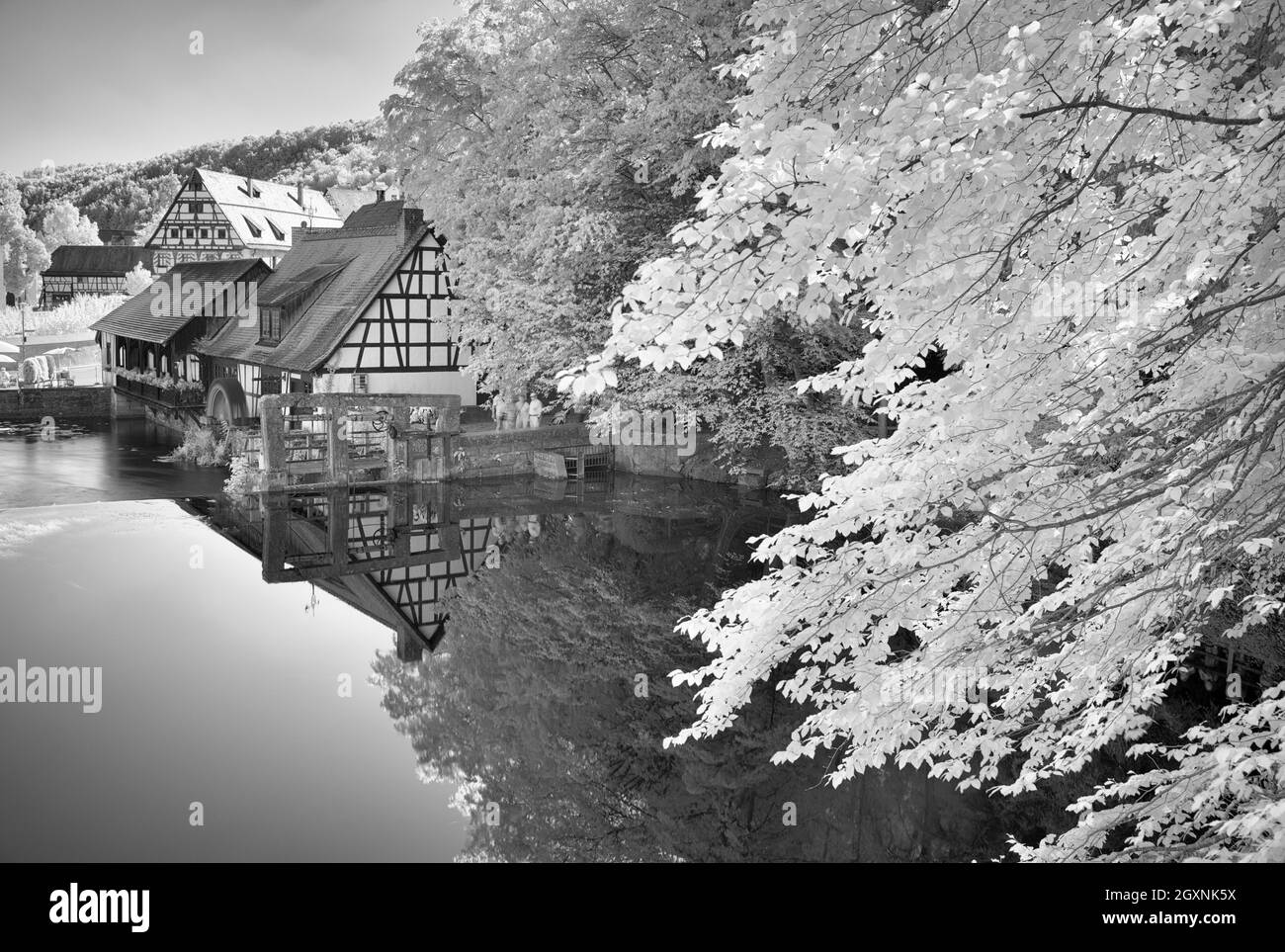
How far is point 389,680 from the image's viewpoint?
9.81m

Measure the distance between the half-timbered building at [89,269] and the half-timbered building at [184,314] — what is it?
18028mm

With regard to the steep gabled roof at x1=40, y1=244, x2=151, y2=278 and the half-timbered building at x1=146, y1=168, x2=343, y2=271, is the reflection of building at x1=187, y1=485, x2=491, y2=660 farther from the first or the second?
the steep gabled roof at x1=40, y1=244, x2=151, y2=278

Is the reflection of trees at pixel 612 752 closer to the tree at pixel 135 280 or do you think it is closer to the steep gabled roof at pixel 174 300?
the steep gabled roof at pixel 174 300

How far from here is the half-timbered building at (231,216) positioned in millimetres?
34250

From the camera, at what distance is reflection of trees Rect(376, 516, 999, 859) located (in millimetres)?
6891

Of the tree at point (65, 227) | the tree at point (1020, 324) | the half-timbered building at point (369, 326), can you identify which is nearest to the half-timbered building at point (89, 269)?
the tree at point (65, 227)

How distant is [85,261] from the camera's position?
45.0 m

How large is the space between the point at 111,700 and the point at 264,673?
4.34 feet

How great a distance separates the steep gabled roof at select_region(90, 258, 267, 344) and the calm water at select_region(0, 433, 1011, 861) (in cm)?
1084

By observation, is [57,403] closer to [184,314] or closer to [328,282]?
[184,314]

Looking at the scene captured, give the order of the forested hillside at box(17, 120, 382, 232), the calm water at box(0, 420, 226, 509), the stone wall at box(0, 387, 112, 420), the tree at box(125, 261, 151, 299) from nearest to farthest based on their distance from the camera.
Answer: the calm water at box(0, 420, 226, 509)
the stone wall at box(0, 387, 112, 420)
the forested hillside at box(17, 120, 382, 232)
the tree at box(125, 261, 151, 299)

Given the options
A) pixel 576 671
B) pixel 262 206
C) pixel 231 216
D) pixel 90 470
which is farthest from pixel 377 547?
pixel 262 206

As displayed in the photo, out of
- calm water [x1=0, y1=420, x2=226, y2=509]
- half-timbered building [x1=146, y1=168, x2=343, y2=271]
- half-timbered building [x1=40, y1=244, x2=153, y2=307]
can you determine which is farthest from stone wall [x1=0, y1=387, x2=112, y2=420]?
half-timbered building [x1=40, y1=244, x2=153, y2=307]

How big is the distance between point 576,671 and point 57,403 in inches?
812
